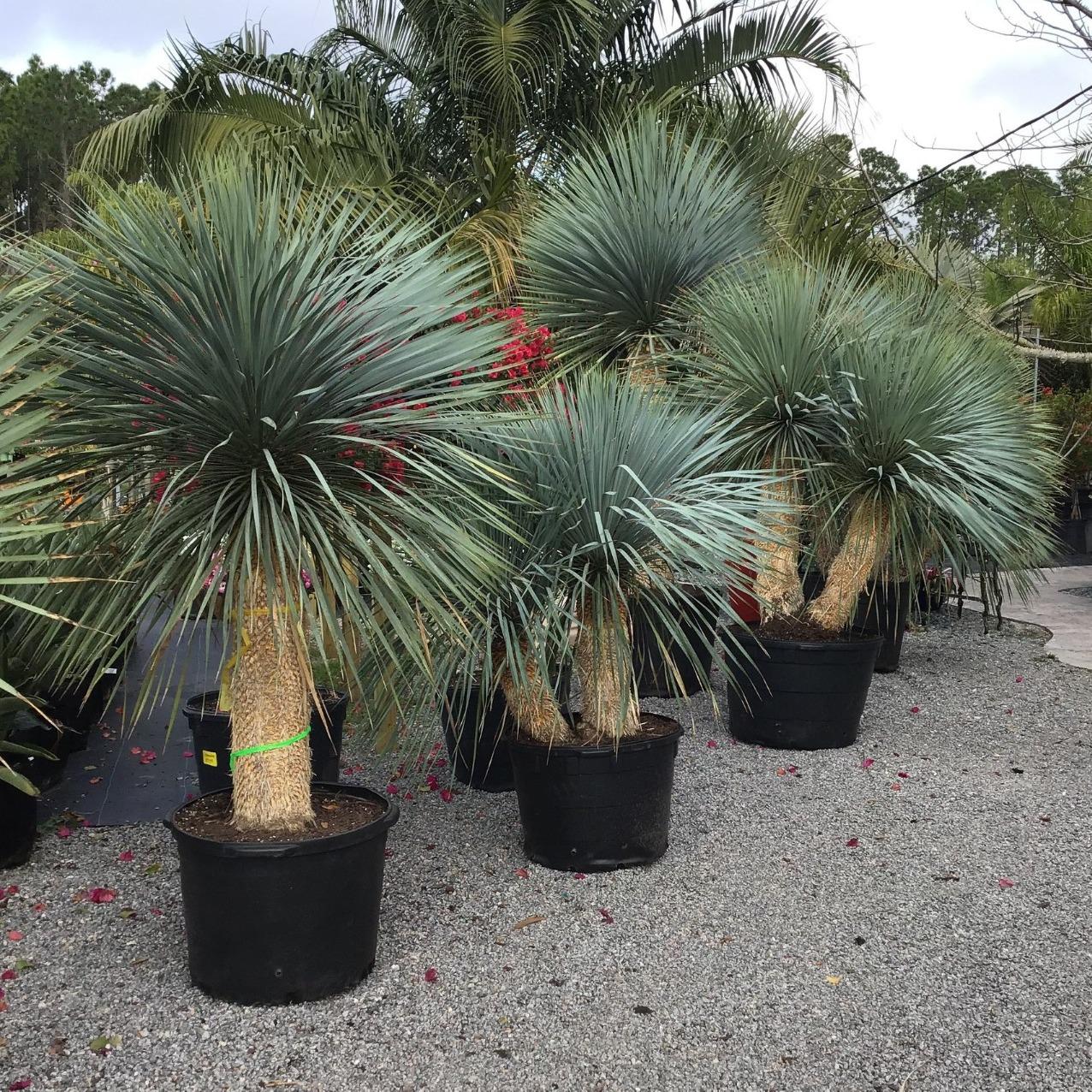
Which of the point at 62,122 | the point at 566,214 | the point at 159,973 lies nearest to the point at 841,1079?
the point at 159,973

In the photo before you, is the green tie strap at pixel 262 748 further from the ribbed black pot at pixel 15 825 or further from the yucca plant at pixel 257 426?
the ribbed black pot at pixel 15 825

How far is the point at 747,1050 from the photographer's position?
2529 mm

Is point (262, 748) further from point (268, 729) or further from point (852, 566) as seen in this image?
point (852, 566)

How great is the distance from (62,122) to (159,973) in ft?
88.1

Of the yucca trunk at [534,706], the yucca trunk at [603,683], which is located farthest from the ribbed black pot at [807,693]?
the yucca trunk at [534,706]

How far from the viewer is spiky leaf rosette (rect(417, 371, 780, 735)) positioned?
329cm

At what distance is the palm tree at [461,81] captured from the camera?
872 cm

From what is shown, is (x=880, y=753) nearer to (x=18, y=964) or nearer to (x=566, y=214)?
(x=566, y=214)

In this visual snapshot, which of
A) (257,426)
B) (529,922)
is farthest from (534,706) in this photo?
(257,426)

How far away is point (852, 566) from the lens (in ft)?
17.2

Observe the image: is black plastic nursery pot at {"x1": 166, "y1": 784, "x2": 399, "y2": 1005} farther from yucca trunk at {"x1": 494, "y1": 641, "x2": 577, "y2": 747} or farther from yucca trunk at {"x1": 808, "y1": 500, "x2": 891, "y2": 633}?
yucca trunk at {"x1": 808, "y1": 500, "x2": 891, "y2": 633}

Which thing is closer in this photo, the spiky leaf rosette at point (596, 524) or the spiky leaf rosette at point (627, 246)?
the spiky leaf rosette at point (596, 524)

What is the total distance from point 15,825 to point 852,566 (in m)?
3.76

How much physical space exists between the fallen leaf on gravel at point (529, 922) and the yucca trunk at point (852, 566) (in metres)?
2.53
